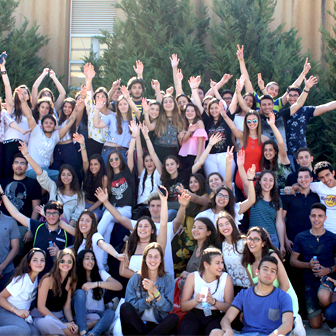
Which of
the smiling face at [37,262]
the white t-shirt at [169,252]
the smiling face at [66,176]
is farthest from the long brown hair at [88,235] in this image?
the smiling face at [66,176]

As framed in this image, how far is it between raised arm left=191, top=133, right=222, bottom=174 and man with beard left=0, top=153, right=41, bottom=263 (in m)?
2.36

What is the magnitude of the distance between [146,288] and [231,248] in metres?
1.22

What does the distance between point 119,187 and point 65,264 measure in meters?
1.82

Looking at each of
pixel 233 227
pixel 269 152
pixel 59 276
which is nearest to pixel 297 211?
pixel 269 152

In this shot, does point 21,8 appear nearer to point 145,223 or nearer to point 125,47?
point 125,47

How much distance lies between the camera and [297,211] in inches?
232

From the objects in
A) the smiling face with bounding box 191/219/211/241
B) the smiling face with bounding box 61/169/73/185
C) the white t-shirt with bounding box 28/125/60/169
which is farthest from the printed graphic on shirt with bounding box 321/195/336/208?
the white t-shirt with bounding box 28/125/60/169

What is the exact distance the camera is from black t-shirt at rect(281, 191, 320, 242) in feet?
19.1

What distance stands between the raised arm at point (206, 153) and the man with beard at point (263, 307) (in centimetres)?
228

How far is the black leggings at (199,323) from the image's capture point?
14.3 ft

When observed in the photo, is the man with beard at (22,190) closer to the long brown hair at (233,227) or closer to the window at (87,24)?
the long brown hair at (233,227)

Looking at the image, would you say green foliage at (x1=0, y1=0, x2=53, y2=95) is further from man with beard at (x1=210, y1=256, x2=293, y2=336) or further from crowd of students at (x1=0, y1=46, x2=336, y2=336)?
man with beard at (x1=210, y1=256, x2=293, y2=336)

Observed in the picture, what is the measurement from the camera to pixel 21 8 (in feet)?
37.8

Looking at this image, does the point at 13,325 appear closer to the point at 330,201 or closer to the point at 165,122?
the point at 165,122
